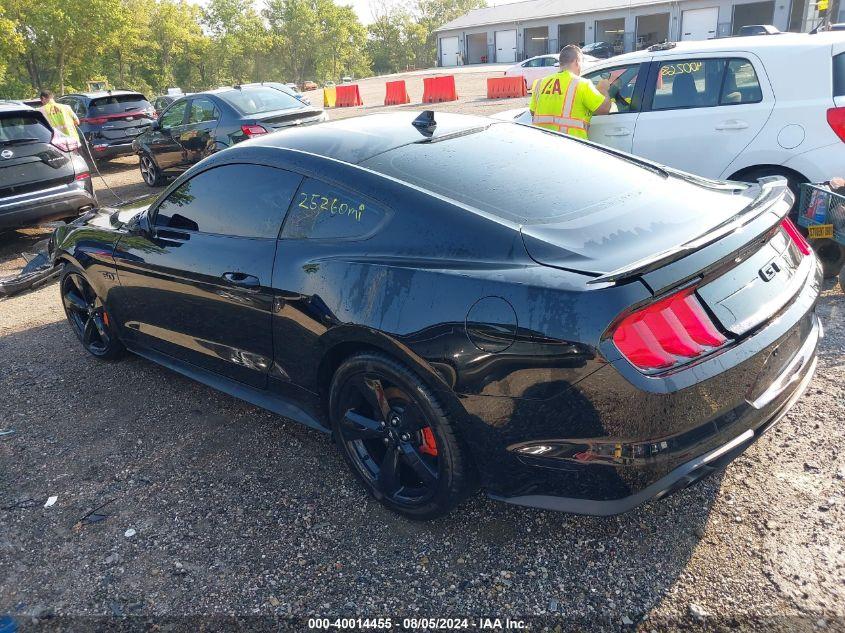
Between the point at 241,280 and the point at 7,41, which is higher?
the point at 7,41

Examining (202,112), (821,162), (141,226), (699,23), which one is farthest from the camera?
(699,23)

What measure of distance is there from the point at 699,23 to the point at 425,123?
159ft

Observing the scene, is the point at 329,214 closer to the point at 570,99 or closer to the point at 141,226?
the point at 141,226

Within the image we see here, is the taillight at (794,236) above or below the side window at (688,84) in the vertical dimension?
below

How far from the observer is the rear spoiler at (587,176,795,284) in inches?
85.1

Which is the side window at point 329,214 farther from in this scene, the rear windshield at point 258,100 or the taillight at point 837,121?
the rear windshield at point 258,100

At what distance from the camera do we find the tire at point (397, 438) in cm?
254

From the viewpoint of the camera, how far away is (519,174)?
296cm

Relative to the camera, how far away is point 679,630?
2215mm

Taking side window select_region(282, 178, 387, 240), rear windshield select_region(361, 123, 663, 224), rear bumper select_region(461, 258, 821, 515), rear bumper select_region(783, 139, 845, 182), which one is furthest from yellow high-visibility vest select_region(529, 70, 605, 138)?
rear bumper select_region(461, 258, 821, 515)

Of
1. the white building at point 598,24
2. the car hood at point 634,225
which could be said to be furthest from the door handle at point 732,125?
the white building at point 598,24

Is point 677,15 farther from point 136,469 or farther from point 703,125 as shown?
point 136,469

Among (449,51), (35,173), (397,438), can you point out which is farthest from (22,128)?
(449,51)

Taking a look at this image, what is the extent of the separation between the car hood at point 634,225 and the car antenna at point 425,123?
1041 mm
